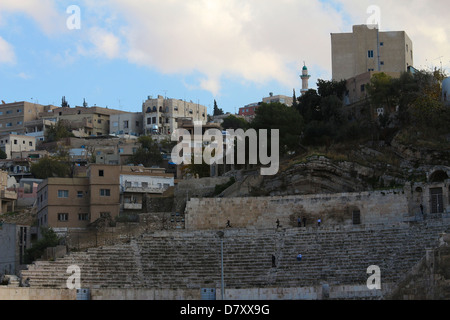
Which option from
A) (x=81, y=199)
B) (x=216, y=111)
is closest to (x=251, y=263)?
(x=81, y=199)

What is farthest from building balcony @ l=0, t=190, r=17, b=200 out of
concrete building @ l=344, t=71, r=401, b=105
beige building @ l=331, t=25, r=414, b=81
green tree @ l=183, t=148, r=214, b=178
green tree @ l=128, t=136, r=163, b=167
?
concrete building @ l=344, t=71, r=401, b=105

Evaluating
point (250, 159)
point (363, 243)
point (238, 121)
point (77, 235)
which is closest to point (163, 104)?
point (238, 121)

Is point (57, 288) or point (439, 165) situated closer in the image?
point (57, 288)

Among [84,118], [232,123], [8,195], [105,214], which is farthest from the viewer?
[84,118]

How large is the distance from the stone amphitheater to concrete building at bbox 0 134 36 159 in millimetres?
47667

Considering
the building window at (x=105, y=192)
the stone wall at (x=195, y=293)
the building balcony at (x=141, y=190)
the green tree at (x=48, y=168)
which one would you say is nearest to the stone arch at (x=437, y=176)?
the stone wall at (x=195, y=293)

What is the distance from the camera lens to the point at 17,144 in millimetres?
91875

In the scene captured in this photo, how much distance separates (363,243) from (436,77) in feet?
59.4

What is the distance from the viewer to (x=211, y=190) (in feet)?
179

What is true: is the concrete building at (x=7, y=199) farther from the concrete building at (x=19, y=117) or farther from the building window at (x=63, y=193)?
the concrete building at (x=19, y=117)

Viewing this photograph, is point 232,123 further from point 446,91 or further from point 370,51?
point 446,91

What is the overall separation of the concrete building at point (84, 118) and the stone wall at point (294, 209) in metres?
50.7

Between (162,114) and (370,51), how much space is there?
Answer: 119 feet
